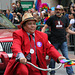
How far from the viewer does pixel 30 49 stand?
5.04 m

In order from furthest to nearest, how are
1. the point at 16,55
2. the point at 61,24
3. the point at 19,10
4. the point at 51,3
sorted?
the point at 51,3 < the point at 19,10 < the point at 61,24 < the point at 16,55

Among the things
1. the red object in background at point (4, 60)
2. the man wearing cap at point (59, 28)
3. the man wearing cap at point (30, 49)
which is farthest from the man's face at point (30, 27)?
the man wearing cap at point (59, 28)

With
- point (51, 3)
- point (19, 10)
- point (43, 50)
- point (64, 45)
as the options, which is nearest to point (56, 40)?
point (64, 45)

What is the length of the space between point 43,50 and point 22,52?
0.36 meters

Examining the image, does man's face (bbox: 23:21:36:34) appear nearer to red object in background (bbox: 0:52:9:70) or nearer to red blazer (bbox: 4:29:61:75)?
red blazer (bbox: 4:29:61:75)

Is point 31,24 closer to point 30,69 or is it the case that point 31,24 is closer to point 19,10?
point 30,69

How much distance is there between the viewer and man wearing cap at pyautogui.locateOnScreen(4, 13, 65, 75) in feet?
16.0

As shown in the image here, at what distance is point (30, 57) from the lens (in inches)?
198

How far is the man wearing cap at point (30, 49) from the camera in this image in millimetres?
4883

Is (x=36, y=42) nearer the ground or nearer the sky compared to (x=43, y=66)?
nearer the sky

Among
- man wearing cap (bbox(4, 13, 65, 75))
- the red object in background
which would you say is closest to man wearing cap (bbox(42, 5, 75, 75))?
the red object in background

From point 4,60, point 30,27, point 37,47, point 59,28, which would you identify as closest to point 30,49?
point 37,47

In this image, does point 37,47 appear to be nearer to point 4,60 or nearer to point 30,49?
point 30,49

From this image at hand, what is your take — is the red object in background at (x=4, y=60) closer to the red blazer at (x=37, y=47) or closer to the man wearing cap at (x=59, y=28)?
the man wearing cap at (x=59, y=28)
